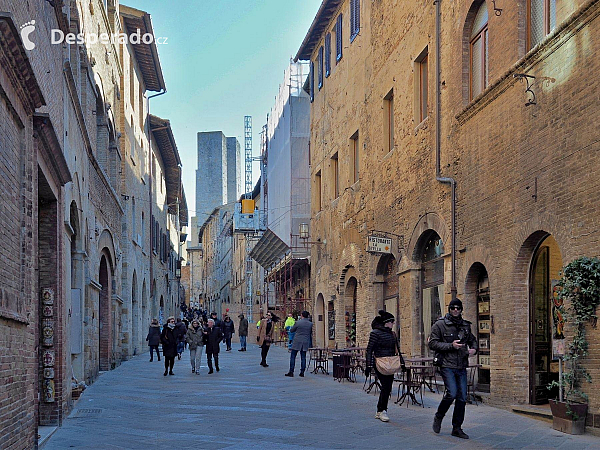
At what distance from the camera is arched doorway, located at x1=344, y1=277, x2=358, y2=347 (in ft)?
77.2

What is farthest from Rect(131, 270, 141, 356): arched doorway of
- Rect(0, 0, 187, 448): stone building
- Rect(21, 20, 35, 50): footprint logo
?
Rect(21, 20, 35, 50): footprint logo

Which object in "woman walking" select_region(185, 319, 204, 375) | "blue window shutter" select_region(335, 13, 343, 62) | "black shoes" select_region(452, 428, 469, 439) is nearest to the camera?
"black shoes" select_region(452, 428, 469, 439)

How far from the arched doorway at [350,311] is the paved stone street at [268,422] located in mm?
6454

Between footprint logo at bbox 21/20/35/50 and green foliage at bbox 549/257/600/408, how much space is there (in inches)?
261

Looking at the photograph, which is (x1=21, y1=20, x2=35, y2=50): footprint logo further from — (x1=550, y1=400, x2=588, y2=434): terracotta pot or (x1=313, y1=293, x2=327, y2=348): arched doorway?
(x1=313, y1=293, x2=327, y2=348): arched doorway

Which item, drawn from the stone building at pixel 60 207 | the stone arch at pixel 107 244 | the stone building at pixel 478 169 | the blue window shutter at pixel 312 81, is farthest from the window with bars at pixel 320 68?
the stone arch at pixel 107 244

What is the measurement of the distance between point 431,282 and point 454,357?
23.5ft

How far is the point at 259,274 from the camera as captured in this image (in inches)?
2005

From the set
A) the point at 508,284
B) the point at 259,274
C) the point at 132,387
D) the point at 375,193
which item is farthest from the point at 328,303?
the point at 259,274

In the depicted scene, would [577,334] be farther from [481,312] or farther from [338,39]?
[338,39]

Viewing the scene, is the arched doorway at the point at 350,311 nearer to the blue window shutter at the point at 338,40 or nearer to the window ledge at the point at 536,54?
the blue window shutter at the point at 338,40

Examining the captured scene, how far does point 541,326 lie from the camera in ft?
39.3

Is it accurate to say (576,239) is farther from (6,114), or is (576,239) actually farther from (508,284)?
(6,114)

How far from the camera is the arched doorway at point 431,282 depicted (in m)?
16.0
